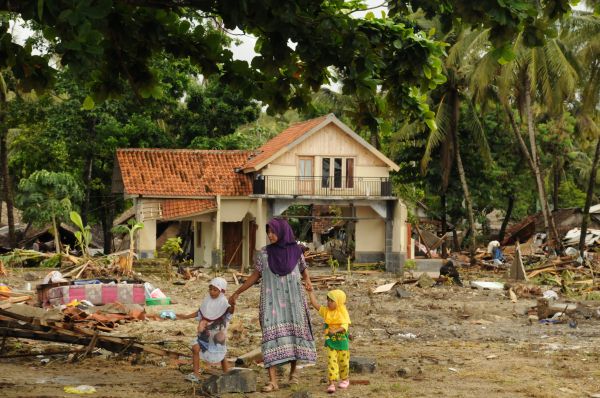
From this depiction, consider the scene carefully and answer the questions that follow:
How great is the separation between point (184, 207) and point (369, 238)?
7.81 m

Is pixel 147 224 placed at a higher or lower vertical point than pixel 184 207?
lower

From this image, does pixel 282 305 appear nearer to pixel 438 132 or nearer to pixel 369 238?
pixel 369 238

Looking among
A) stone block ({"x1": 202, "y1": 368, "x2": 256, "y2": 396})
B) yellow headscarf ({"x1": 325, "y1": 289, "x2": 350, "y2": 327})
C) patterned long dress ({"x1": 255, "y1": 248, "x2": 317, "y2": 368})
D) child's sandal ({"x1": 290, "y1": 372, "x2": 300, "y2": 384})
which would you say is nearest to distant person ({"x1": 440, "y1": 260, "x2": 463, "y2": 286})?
child's sandal ({"x1": 290, "y1": 372, "x2": 300, "y2": 384})

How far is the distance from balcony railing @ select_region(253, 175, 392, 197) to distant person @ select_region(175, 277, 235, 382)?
2670cm

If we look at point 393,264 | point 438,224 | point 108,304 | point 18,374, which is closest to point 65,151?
point 393,264

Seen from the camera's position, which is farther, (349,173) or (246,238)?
(246,238)

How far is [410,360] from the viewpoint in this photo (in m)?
11.9

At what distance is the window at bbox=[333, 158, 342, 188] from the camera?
38000 mm

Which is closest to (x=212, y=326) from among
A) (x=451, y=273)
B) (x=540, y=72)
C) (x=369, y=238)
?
(x=451, y=273)

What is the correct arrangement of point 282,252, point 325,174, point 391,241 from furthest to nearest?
point 325,174 → point 391,241 → point 282,252

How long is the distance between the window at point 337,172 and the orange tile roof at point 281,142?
1700 millimetres

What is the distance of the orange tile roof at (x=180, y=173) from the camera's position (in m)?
35.7

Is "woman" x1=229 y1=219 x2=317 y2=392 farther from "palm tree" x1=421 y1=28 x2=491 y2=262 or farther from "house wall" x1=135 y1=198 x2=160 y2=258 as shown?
"palm tree" x1=421 y1=28 x2=491 y2=262

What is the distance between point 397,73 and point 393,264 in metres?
27.8
